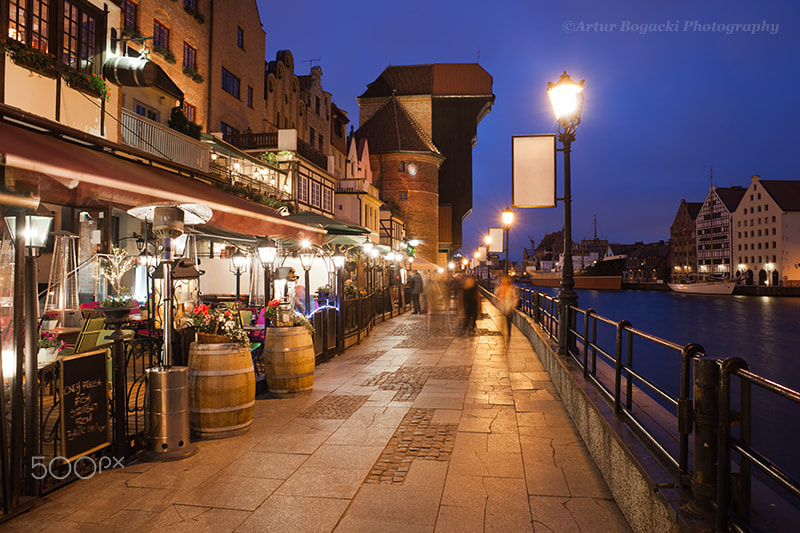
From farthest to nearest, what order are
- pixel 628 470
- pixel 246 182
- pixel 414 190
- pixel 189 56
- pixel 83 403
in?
1. pixel 414 190
2. pixel 246 182
3. pixel 189 56
4. pixel 83 403
5. pixel 628 470

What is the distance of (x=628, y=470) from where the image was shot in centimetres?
389

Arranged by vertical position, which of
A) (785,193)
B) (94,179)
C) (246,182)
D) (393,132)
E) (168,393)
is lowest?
(168,393)

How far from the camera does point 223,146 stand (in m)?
22.9

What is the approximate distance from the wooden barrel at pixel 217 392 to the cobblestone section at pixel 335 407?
108 centimetres

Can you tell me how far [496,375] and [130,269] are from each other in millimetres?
11317

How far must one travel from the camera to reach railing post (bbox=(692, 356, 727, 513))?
278cm

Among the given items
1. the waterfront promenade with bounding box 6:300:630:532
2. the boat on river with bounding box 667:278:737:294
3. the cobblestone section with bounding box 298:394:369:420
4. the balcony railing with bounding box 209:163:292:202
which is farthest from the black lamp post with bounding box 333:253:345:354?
the boat on river with bounding box 667:278:737:294

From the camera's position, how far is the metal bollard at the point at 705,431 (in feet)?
9.11

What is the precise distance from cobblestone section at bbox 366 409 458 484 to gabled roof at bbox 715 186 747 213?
373 feet

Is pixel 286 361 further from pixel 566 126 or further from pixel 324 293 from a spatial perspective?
pixel 324 293

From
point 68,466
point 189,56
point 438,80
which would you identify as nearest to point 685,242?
point 438,80

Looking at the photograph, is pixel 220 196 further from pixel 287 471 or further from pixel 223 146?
pixel 223 146

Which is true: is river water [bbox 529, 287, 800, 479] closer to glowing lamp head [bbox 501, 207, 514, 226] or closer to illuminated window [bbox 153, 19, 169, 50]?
glowing lamp head [bbox 501, 207, 514, 226]

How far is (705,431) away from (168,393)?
4616 mm
